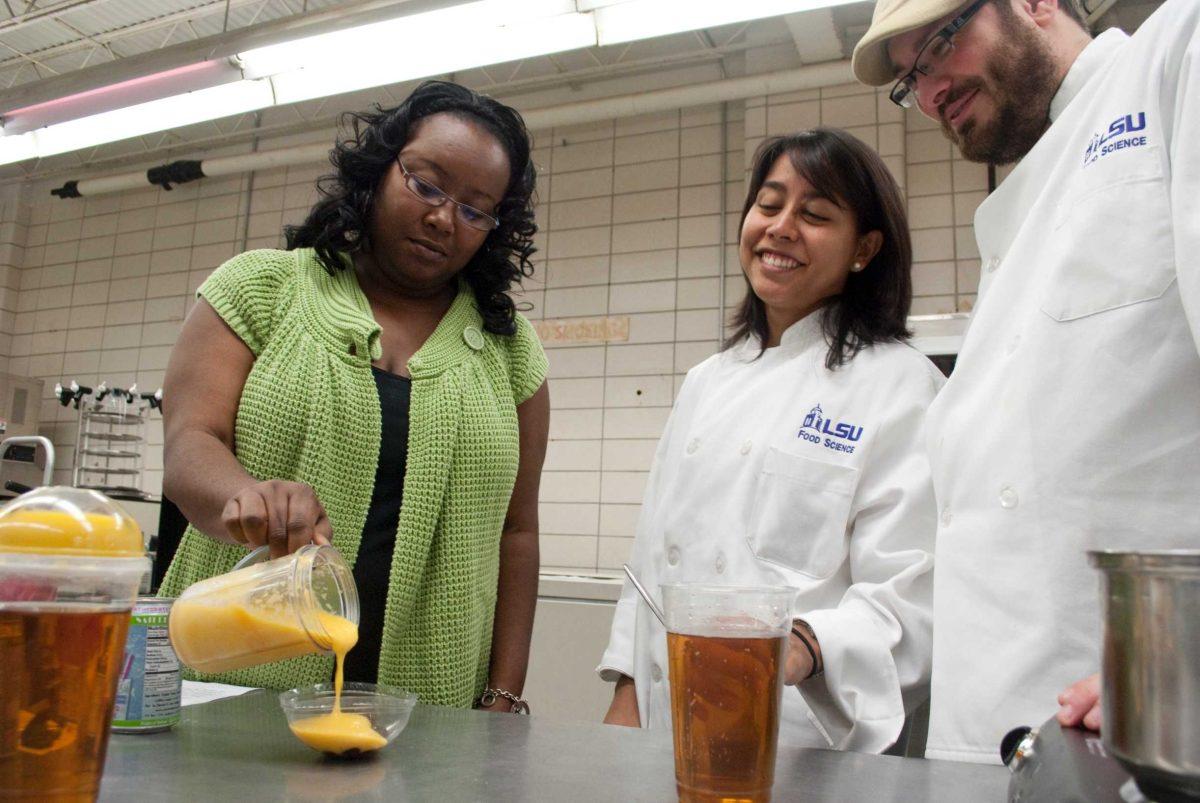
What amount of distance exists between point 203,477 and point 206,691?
0.90ft

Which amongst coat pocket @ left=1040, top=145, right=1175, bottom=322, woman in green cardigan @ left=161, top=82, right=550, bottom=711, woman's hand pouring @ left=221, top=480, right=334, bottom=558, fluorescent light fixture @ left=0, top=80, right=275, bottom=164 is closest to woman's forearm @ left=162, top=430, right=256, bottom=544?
woman in green cardigan @ left=161, top=82, right=550, bottom=711

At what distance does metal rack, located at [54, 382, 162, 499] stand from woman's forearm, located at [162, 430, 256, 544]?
4157 millimetres

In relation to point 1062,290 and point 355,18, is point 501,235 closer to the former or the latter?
point 1062,290

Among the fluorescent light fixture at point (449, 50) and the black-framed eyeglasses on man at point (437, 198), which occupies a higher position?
the fluorescent light fixture at point (449, 50)

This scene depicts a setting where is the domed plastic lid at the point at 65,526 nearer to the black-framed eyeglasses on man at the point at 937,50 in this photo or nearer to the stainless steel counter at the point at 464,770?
the stainless steel counter at the point at 464,770

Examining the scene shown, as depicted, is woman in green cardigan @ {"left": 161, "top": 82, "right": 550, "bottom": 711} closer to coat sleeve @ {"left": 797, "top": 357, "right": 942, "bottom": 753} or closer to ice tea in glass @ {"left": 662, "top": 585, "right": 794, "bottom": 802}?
coat sleeve @ {"left": 797, "top": 357, "right": 942, "bottom": 753}

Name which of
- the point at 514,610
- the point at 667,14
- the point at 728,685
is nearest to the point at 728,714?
the point at 728,685

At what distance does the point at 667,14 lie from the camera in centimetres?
322

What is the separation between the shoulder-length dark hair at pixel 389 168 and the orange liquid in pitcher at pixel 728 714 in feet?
2.95

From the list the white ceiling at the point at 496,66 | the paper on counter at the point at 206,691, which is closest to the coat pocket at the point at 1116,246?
the paper on counter at the point at 206,691

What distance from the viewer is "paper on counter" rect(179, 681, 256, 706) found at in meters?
1.07

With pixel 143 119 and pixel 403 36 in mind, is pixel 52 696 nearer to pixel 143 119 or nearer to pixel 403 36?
pixel 403 36

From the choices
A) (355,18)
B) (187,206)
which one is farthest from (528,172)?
(187,206)

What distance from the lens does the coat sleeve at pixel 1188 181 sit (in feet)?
2.71
